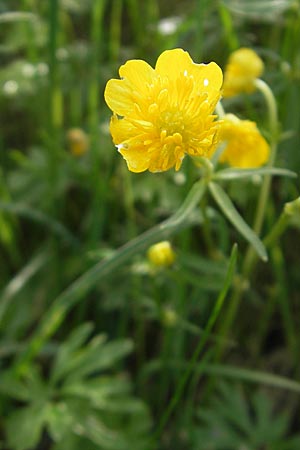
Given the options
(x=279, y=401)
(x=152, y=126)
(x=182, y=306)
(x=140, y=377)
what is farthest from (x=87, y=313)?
(x=152, y=126)

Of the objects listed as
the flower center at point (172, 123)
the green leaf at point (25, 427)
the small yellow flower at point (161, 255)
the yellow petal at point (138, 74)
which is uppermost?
the yellow petal at point (138, 74)

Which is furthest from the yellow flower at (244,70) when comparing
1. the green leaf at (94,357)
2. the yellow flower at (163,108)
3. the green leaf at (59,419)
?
the green leaf at (59,419)

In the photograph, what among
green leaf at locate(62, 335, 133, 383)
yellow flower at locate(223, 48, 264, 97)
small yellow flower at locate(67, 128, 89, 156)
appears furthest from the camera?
small yellow flower at locate(67, 128, 89, 156)

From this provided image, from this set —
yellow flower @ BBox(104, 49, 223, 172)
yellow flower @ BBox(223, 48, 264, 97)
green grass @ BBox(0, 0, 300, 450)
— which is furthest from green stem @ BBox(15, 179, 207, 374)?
yellow flower @ BBox(223, 48, 264, 97)

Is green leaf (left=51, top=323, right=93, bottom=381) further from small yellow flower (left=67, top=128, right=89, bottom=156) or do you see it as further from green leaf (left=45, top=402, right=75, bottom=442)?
small yellow flower (left=67, top=128, right=89, bottom=156)

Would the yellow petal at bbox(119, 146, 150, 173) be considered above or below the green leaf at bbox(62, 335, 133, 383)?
above

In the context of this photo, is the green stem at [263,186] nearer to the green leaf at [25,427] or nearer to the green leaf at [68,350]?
the green leaf at [68,350]

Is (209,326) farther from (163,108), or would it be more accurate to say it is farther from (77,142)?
(77,142)
